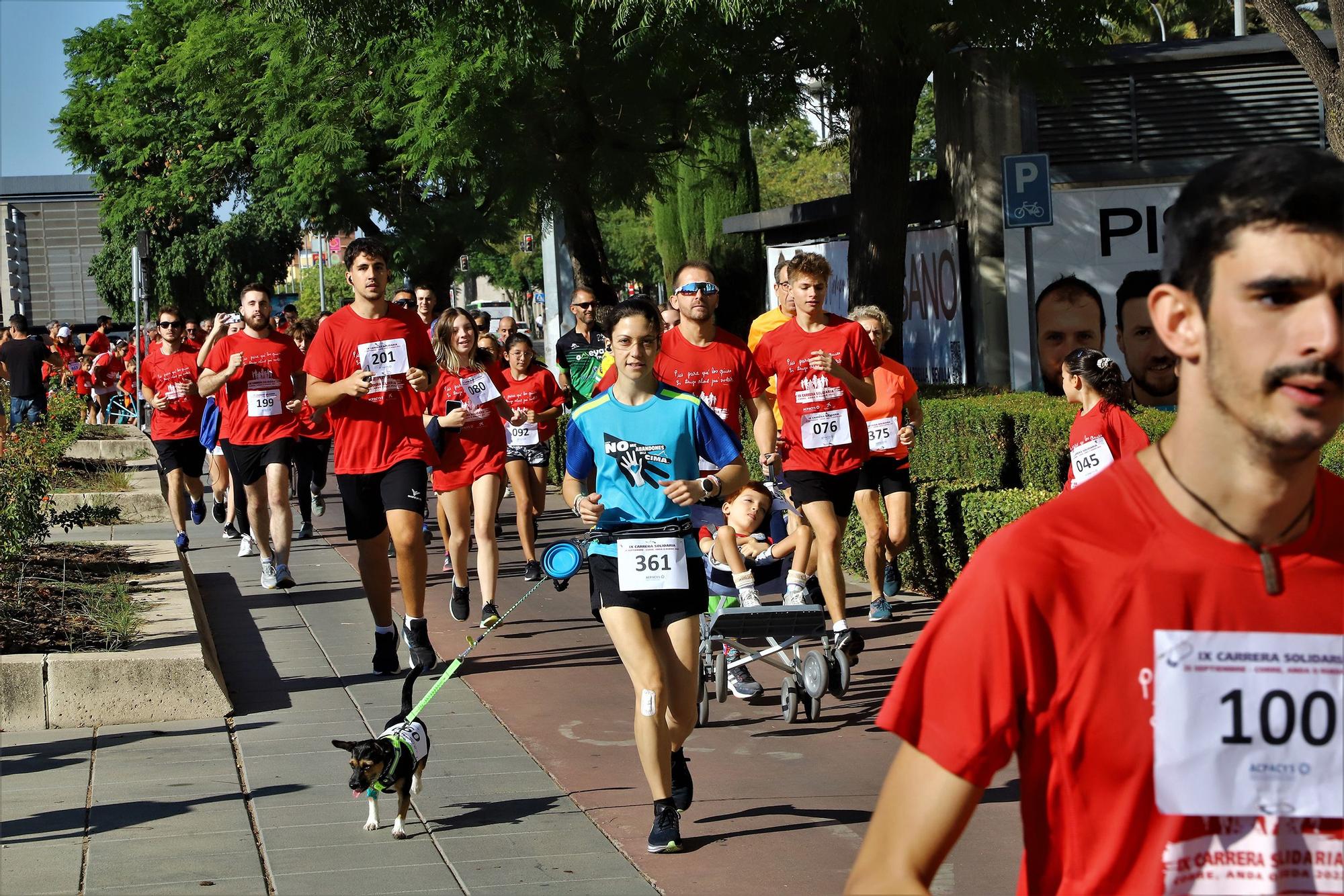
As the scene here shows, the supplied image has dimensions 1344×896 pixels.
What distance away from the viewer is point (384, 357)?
9266 mm

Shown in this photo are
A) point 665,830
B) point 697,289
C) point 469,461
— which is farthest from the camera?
point 469,461

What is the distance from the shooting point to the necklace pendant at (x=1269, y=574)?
187cm

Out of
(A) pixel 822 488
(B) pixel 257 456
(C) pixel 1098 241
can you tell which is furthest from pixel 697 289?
(C) pixel 1098 241

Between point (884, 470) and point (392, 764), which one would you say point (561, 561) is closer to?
point (392, 764)

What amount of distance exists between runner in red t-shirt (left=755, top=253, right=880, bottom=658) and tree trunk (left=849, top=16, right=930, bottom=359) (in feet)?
23.9

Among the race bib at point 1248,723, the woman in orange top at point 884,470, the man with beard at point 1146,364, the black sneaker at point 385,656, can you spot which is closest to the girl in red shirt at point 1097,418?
the man with beard at point 1146,364

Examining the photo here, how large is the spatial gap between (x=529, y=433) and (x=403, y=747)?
6727 mm

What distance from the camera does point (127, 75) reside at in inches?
2010

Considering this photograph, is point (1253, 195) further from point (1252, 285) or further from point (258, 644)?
point (258, 644)

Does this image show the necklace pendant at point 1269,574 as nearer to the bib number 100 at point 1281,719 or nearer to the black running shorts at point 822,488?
the bib number 100 at point 1281,719

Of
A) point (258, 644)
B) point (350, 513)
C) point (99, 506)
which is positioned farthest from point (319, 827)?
point (99, 506)

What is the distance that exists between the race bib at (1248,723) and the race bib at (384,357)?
7.72 meters

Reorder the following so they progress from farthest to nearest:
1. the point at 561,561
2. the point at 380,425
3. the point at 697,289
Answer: the point at 380,425
the point at 697,289
the point at 561,561

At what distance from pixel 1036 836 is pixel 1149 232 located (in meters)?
22.3
